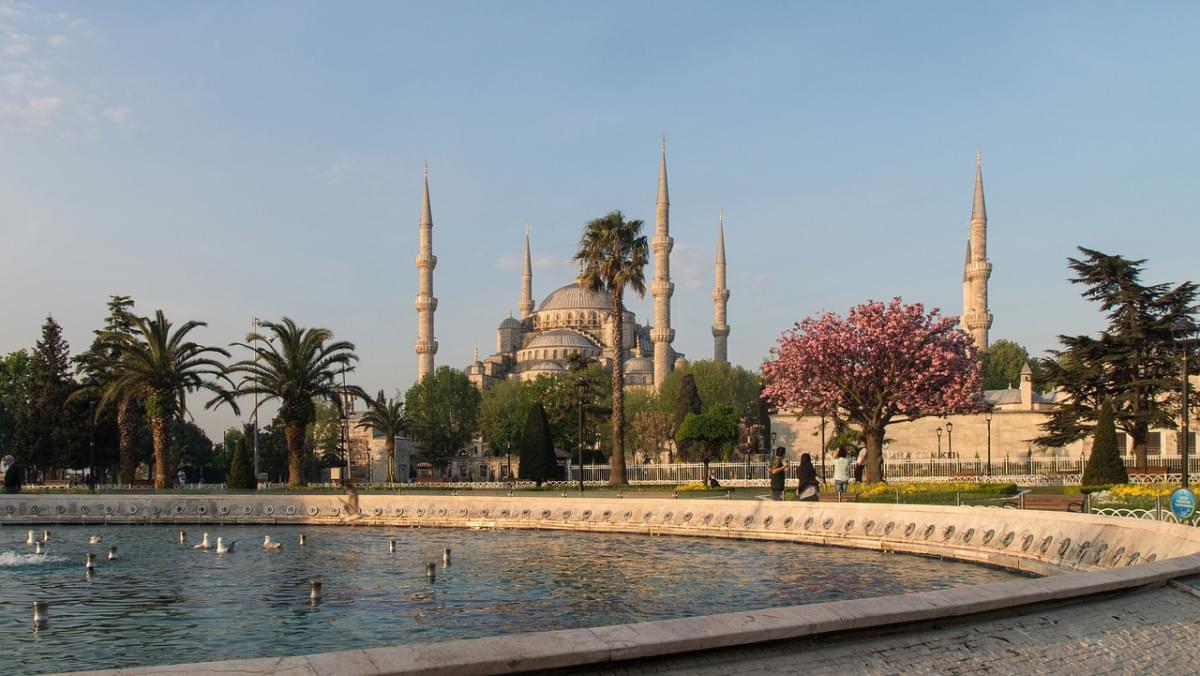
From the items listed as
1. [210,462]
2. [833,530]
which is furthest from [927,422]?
[210,462]

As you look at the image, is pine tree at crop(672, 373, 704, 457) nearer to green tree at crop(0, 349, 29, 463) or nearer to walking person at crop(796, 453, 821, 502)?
green tree at crop(0, 349, 29, 463)

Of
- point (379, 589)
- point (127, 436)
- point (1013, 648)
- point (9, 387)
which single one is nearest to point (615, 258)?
point (127, 436)

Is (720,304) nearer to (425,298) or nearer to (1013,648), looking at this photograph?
(425,298)

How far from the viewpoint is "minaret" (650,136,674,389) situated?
289ft

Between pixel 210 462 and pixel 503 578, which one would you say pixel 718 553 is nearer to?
pixel 503 578

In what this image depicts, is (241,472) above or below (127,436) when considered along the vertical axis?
below

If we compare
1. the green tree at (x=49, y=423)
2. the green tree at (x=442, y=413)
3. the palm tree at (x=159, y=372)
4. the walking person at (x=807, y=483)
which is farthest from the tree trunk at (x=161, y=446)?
the green tree at (x=442, y=413)

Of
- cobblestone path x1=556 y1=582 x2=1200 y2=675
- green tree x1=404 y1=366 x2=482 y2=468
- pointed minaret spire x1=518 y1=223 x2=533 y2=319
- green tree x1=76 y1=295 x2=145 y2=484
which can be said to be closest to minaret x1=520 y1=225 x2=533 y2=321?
pointed minaret spire x1=518 y1=223 x2=533 y2=319

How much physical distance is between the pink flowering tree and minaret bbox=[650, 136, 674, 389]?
5258cm

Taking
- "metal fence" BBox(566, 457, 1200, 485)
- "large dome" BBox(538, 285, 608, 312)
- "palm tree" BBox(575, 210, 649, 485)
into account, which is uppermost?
"large dome" BBox(538, 285, 608, 312)

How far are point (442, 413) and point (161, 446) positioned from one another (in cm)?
4945

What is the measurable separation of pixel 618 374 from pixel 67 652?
31415 mm

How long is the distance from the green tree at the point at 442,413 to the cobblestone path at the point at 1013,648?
8078 centimetres

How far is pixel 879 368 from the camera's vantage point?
3491cm
